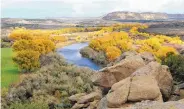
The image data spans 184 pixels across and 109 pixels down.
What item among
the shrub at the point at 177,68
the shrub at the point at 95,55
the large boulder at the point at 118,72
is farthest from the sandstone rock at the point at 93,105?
the shrub at the point at 95,55

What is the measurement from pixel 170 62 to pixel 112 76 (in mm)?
9346

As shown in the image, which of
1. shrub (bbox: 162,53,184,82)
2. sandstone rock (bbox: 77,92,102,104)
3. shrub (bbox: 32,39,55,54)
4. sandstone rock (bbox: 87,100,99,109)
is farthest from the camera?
shrub (bbox: 32,39,55,54)

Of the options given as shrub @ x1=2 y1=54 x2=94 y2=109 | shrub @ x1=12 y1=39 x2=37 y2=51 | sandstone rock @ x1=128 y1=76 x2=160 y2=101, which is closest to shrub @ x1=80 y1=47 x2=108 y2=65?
shrub @ x1=12 y1=39 x2=37 y2=51

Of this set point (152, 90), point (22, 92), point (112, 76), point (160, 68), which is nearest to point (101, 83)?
point (112, 76)

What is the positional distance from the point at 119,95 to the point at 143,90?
5.48ft

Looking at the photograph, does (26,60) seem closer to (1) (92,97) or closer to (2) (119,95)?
(1) (92,97)

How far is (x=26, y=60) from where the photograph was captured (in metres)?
68.9

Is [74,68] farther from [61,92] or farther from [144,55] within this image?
[144,55]

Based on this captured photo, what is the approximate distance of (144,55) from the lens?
3622 cm

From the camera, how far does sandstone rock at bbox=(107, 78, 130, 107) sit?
24.4 m

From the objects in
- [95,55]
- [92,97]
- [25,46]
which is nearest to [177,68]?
[92,97]

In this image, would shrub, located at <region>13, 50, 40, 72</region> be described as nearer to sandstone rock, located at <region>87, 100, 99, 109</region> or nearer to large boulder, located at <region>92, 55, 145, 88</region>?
large boulder, located at <region>92, 55, 145, 88</region>

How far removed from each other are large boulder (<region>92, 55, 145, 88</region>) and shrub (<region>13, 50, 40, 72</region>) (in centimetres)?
3884

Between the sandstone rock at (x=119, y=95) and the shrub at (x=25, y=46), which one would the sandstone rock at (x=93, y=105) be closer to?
the sandstone rock at (x=119, y=95)
